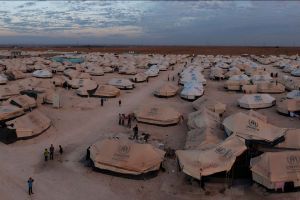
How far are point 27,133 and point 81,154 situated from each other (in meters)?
5.56

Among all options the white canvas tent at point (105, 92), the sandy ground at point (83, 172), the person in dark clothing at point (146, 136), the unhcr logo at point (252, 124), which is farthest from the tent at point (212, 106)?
the white canvas tent at point (105, 92)

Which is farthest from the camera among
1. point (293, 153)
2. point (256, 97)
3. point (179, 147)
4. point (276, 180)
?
point (256, 97)

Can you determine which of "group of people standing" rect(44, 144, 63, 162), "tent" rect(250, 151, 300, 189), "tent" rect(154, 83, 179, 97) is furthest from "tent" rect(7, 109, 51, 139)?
"tent" rect(154, 83, 179, 97)

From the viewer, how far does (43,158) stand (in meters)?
22.8

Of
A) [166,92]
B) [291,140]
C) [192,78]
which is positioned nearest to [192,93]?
[166,92]

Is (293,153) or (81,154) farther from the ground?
(293,153)

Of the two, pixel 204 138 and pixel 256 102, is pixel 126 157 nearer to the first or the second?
pixel 204 138

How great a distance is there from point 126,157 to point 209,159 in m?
4.81

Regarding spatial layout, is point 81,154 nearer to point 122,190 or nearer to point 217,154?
point 122,190

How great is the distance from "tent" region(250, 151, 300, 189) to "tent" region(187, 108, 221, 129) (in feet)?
25.3

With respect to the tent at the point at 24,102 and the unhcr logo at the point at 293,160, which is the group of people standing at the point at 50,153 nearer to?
the tent at the point at 24,102

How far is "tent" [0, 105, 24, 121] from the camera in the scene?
29797 mm

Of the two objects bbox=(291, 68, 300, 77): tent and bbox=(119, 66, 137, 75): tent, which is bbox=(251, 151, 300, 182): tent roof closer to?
bbox=(291, 68, 300, 77): tent

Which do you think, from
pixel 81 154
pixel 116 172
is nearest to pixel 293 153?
pixel 116 172
